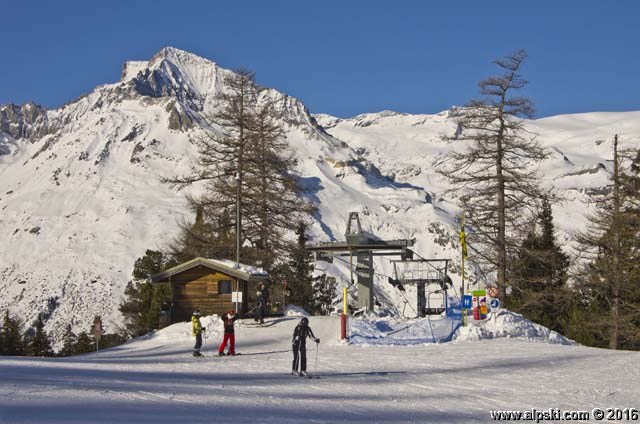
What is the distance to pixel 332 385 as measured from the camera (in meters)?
17.4

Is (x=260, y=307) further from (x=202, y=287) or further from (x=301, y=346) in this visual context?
(x=301, y=346)

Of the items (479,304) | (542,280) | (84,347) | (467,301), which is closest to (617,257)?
(542,280)

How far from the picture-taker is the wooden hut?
36344mm

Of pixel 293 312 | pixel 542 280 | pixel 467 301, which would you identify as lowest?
pixel 293 312

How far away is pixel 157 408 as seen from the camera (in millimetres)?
Result: 12617

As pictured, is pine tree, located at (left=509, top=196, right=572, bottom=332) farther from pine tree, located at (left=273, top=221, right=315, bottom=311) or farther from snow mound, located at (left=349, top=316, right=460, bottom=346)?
pine tree, located at (left=273, top=221, right=315, bottom=311)

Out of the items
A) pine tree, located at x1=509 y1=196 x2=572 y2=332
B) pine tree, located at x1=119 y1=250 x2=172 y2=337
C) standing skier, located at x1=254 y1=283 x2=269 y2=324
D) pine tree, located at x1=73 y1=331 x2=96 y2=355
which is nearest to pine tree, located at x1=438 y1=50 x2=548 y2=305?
pine tree, located at x1=509 y1=196 x2=572 y2=332

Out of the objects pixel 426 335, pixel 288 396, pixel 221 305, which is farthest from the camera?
pixel 221 305

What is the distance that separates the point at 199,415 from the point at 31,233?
182 metres

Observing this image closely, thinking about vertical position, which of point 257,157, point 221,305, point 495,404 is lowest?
point 495,404

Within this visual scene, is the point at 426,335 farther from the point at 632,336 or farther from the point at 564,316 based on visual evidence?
the point at 564,316

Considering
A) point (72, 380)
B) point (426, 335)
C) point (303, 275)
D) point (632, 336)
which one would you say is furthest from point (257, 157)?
point (72, 380)

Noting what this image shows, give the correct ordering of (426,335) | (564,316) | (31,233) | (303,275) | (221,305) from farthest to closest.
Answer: (31,233), (303,275), (564,316), (221,305), (426,335)

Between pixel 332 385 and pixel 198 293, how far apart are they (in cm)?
2014
